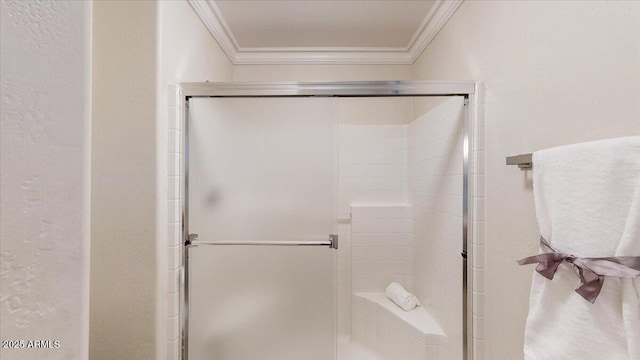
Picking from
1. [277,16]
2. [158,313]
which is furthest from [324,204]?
[277,16]

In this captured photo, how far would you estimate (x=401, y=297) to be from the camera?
2184 mm

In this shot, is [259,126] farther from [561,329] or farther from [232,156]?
[561,329]

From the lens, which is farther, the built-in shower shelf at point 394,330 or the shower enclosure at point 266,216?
the built-in shower shelf at point 394,330

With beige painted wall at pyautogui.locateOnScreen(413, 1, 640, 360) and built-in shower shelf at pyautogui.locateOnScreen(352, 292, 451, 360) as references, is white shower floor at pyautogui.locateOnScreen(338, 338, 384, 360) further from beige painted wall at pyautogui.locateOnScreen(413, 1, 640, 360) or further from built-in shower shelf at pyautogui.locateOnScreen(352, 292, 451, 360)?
beige painted wall at pyautogui.locateOnScreen(413, 1, 640, 360)

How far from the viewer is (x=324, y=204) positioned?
1.43 metres

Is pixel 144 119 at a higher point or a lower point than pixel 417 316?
higher

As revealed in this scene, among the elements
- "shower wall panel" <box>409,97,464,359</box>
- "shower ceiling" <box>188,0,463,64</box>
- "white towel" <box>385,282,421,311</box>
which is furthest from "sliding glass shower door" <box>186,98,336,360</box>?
"white towel" <box>385,282,421,311</box>

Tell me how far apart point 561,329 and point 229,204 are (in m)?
1.23

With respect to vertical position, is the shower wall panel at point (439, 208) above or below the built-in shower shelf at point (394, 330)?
above

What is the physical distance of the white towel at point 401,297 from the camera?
2131 mm

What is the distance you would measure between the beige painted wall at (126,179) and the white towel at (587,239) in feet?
4.31

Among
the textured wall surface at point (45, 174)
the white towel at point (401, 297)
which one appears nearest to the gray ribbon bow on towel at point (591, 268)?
the textured wall surface at point (45, 174)

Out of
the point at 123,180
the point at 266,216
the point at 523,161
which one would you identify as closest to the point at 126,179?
the point at 123,180

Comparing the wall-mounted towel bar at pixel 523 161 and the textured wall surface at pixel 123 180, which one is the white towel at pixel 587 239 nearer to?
the wall-mounted towel bar at pixel 523 161
